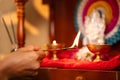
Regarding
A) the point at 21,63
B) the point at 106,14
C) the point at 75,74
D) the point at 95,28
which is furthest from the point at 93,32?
the point at 21,63

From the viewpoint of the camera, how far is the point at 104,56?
3.15ft

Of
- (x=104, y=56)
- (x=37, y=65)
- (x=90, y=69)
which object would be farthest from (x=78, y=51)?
(x=37, y=65)

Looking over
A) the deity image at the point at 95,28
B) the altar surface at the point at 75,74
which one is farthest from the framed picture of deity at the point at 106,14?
the altar surface at the point at 75,74

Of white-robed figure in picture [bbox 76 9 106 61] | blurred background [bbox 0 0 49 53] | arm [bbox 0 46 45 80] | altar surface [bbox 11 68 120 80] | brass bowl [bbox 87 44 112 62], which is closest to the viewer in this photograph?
arm [bbox 0 46 45 80]

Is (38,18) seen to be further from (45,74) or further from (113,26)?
(45,74)

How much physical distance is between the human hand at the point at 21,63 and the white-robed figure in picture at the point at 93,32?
0.36 metres

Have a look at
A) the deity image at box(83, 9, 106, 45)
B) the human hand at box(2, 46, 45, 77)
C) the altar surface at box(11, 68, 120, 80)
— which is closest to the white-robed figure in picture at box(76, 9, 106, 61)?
the deity image at box(83, 9, 106, 45)

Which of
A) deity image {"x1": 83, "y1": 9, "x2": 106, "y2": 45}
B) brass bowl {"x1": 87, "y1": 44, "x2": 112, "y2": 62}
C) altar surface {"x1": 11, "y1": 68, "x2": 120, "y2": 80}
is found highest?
deity image {"x1": 83, "y1": 9, "x2": 106, "y2": 45}

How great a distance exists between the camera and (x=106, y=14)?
1.13m

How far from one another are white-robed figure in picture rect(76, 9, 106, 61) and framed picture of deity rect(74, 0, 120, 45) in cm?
2

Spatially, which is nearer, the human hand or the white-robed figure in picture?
the human hand

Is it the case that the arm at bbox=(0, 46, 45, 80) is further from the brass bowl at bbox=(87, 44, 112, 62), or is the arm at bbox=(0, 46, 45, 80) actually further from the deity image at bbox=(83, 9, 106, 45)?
the deity image at bbox=(83, 9, 106, 45)

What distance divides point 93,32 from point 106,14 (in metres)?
0.14

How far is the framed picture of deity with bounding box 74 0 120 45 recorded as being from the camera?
1097mm
